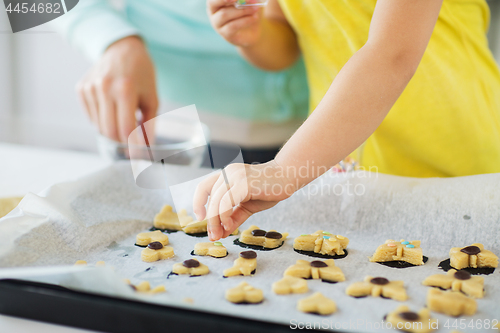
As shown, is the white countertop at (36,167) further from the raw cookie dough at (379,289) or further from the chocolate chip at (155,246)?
the raw cookie dough at (379,289)

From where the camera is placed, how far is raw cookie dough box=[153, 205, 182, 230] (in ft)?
1.86

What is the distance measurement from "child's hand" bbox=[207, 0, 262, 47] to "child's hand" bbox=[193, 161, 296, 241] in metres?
0.25

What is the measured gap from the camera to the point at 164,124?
0.83 m

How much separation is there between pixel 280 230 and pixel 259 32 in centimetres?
35

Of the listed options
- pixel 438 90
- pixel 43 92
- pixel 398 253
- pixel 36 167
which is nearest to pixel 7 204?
pixel 36 167

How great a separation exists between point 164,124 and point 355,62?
0.47 meters

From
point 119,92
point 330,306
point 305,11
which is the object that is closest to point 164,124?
point 119,92

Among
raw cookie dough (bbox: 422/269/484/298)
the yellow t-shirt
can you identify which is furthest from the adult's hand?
raw cookie dough (bbox: 422/269/484/298)

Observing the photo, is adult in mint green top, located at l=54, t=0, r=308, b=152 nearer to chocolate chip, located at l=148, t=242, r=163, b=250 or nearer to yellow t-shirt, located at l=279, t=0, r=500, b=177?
yellow t-shirt, located at l=279, t=0, r=500, b=177

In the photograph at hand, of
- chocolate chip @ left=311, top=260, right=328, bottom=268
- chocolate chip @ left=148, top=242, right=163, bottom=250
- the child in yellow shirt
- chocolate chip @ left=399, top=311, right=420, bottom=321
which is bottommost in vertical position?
chocolate chip @ left=399, top=311, right=420, bottom=321

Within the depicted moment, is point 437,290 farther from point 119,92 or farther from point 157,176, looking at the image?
point 119,92

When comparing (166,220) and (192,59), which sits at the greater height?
(192,59)

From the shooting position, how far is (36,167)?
76 cm

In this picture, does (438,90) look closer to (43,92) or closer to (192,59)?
(192,59)
